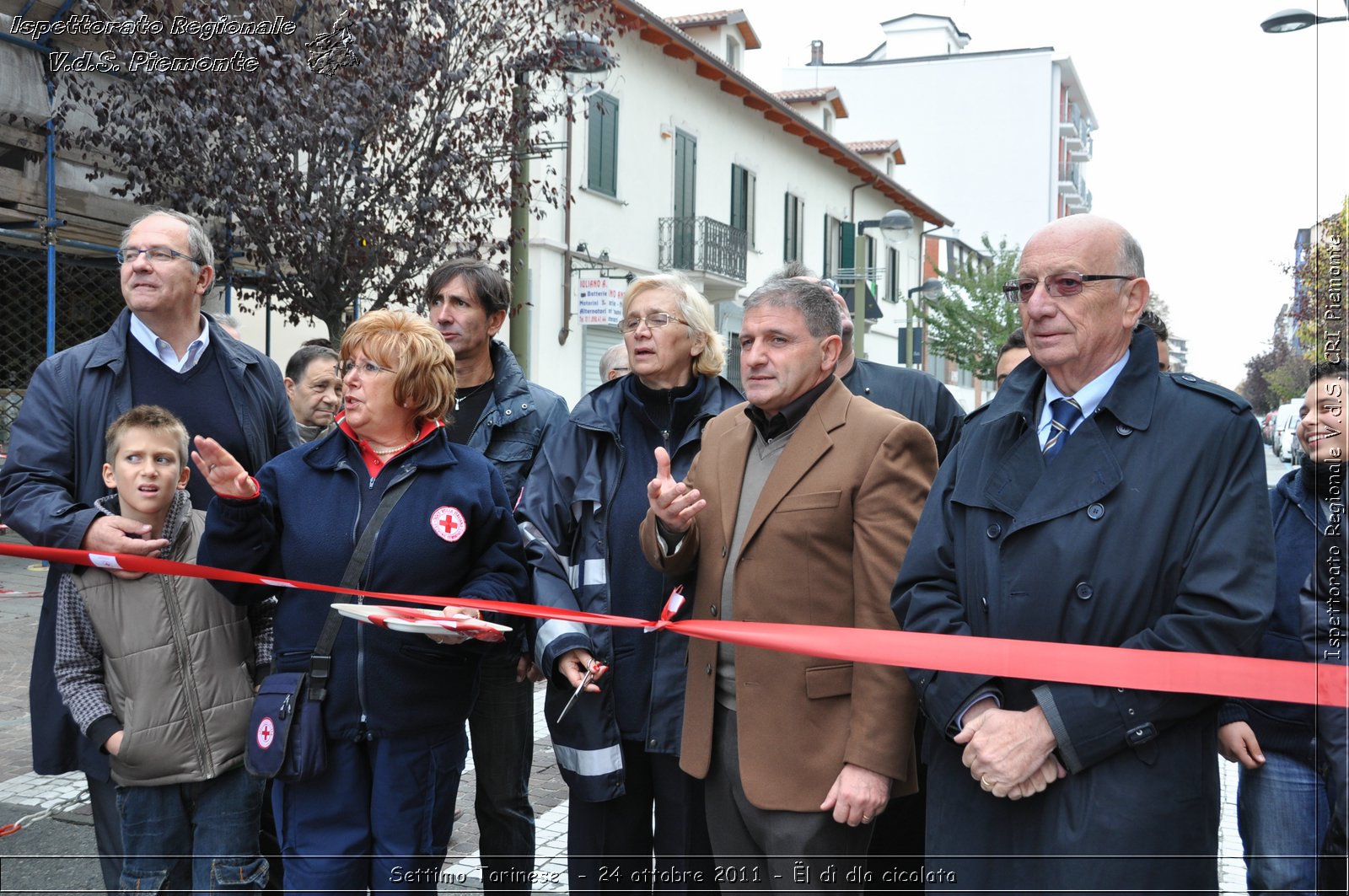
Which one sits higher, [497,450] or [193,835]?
[497,450]

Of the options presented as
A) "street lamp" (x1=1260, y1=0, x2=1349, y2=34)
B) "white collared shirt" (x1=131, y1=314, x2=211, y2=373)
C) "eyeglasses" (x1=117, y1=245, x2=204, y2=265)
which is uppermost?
"street lamp" (x1=1260, y1=0, x2=1349, y2=34)

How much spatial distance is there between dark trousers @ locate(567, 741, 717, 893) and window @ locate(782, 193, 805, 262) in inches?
937

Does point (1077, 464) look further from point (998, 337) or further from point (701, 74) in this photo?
point (998, 337)

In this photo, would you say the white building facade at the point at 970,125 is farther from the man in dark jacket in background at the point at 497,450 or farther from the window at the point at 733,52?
the man in dark jacket in background at the point at 497,450

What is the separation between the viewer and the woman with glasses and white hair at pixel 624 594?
3.43 m

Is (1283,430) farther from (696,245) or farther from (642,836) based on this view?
(696,245)

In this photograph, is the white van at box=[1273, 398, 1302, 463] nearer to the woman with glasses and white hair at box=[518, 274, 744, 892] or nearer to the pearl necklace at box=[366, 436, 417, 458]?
the woman with glasses and white hair at box=[518, 274, 744, 892]

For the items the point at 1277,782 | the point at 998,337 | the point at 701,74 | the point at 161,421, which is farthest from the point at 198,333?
the point at 998,337

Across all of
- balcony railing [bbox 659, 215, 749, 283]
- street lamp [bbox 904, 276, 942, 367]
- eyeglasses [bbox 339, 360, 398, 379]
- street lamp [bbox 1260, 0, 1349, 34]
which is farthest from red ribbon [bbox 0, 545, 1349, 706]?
street lamp [bbox 904, 276, 942, 367]

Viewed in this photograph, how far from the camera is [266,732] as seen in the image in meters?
3.04

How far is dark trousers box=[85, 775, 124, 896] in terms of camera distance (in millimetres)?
3426

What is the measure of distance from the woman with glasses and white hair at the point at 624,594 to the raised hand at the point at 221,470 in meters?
0.93

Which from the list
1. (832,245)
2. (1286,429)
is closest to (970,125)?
(832,245)

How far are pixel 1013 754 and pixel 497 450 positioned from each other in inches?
91.2
